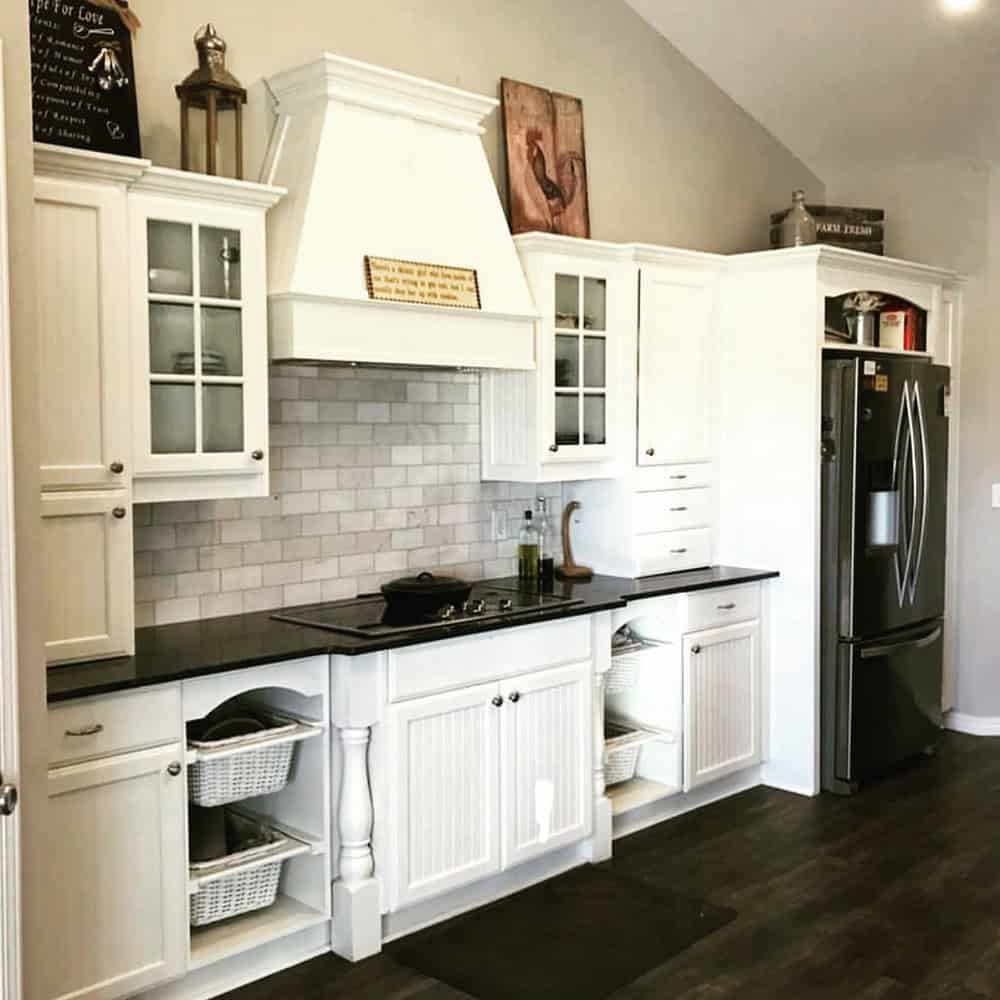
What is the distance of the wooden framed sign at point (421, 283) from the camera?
3465 mm

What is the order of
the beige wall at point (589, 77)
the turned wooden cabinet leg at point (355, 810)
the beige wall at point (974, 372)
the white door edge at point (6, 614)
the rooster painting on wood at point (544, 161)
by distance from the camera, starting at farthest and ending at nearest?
1. the beige wall at point (974, 372)
2. the rooster painting on wood at point (544, 161)
3. the beige wall at point (589, 77)
4. the turned wooden cabinet leg at point (355, 810)
5. the white door edge at point (6, 614)

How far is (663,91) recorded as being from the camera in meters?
4.96

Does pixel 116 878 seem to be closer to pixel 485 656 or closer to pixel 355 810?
pixel 355 810

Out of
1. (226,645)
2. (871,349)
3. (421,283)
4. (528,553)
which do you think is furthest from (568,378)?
(226,645)

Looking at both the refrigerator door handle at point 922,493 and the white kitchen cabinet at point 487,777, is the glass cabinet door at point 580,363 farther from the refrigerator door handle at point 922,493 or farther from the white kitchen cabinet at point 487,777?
the refrigerator door handle at point 922,493

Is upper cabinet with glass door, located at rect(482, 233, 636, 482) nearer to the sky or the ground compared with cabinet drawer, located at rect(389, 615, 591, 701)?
nearer to the sky

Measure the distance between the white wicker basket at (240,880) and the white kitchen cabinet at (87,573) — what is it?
600 millimetres

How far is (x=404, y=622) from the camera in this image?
137 inches

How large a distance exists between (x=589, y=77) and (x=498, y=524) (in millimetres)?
1791

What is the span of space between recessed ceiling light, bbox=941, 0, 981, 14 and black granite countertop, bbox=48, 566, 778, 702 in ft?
8.17

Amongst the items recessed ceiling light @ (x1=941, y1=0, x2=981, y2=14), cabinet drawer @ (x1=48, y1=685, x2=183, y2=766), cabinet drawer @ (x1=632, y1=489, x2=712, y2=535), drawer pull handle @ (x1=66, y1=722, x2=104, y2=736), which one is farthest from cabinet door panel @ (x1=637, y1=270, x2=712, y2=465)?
drawer pull handle @ (x1=66, y1=722, x2=104, y2=736)

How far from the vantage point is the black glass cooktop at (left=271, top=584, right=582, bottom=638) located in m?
3.41

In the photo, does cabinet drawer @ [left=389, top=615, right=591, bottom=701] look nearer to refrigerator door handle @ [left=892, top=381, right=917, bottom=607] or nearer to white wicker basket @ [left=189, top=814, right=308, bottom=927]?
white wicker basket @ [left=189, top=814, right=308, bottom=927]

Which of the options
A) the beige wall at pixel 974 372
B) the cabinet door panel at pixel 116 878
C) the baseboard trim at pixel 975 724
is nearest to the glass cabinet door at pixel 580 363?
the cabinet door panel at pixel 116 878
